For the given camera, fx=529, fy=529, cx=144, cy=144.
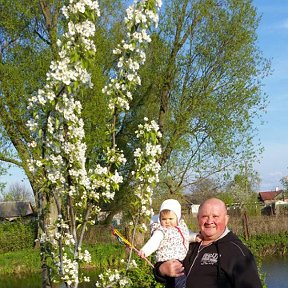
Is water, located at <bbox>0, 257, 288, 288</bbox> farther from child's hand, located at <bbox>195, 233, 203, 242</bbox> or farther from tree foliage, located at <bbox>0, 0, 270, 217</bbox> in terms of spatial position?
child's hand, located at <bbox>195, 233, 203, 242</bbox>

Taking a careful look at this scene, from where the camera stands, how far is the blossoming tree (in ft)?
13.5

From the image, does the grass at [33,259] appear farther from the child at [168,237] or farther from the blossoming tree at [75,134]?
the child at [168,237]

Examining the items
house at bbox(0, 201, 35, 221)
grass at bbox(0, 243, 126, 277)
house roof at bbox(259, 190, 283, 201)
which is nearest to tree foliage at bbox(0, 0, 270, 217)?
grass at bbox(0, 243, 126, 277)

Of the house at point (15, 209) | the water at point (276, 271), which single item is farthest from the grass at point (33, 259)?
the house at point (15, 209)

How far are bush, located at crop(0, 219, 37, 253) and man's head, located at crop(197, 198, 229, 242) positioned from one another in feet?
70.8

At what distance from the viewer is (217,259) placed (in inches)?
120

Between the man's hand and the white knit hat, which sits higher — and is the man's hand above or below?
below

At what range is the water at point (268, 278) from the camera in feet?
48.1

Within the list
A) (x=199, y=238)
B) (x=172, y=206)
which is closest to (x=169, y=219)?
(x=172, y=206)

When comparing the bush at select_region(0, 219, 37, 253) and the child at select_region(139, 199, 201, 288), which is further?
the bush at select_region(0, 219, 37, 253)

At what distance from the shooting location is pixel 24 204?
2201 inches

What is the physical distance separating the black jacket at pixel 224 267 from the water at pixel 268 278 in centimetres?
1148

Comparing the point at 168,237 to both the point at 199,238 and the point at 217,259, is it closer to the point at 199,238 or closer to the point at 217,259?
the point at 199,238

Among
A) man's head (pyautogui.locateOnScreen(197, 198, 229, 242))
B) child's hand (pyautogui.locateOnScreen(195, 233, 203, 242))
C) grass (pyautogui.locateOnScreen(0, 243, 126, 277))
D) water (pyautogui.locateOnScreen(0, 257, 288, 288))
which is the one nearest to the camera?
man's head (pyautogui.locateOnScreen(197, 198, 229, 242))
